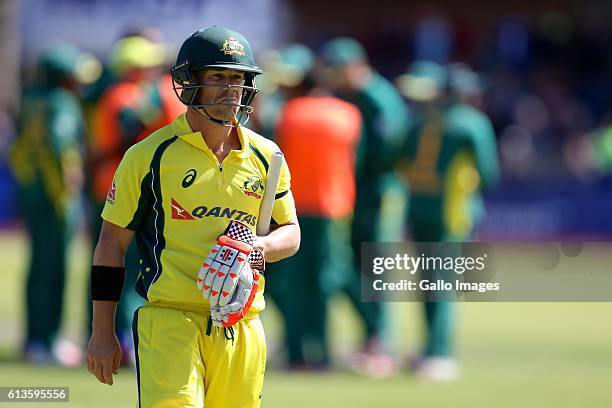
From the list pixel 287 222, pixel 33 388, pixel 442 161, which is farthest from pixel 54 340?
pixel 287 222

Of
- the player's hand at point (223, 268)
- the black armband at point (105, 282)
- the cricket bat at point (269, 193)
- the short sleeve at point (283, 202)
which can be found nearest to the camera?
the player's hand at point (223, 268)

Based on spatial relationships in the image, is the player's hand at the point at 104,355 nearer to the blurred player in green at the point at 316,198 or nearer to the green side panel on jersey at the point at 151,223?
the green side panel on jersey at the point at 151,223

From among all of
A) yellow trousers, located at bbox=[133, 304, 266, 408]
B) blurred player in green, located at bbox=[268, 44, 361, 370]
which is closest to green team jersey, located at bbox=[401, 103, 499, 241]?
blurred player in green, located at bbox=[268, 44, 361, 370]

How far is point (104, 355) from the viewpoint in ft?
18.3

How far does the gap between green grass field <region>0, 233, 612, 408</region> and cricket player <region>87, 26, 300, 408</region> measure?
150 inches

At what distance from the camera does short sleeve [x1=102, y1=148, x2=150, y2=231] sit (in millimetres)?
5613

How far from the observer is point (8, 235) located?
26.0 m

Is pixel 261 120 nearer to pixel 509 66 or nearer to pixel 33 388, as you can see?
pixel 33 388

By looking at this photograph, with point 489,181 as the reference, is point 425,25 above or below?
above

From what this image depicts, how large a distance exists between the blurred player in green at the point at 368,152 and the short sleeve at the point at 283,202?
562cm

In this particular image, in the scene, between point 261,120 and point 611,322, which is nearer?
point 261,120

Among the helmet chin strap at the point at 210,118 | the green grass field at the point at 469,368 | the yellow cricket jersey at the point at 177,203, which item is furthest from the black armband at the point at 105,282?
the green grass field at the point at 469,368

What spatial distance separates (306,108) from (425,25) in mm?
20982

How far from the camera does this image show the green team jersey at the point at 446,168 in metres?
11.5
